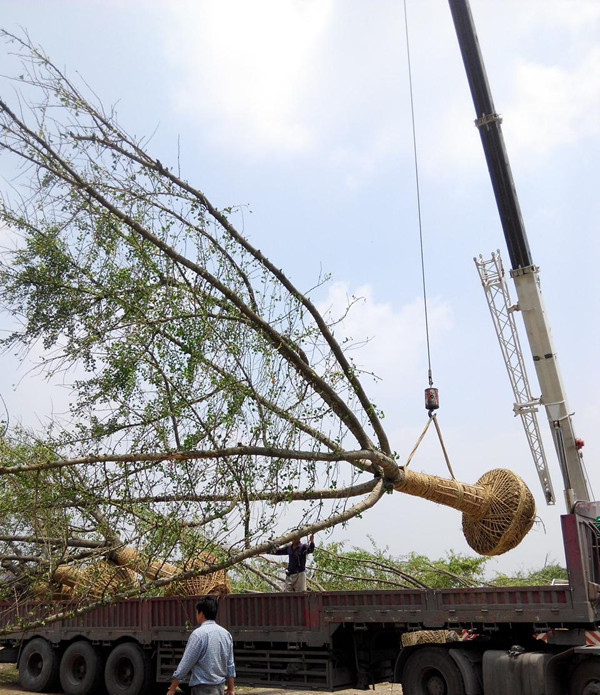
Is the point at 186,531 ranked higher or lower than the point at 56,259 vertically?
lower

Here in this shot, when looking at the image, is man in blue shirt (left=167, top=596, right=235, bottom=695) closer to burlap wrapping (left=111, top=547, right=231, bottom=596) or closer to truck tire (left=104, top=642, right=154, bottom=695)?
burlap wrapping (left=111, top=547, right=231, bottom=596)

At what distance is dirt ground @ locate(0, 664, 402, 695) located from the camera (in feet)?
35.1

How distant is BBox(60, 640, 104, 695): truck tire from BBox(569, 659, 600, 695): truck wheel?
23.0ft

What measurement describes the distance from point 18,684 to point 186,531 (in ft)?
23.1

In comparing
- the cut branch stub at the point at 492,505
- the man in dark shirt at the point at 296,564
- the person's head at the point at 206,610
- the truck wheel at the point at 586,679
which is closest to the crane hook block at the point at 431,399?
the cut branch stub at the point at 492,505

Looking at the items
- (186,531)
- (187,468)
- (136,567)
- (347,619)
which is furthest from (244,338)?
(347,619)

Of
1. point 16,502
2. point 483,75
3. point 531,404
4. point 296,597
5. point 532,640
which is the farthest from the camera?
point 531,404

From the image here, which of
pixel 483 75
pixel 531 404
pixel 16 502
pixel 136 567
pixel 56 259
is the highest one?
pixel 483 75

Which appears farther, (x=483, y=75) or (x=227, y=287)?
(x=483, y=75)

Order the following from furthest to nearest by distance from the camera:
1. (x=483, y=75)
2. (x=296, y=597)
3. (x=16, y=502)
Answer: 1. (x=483, y=75)
2. (x=296, y=597)
3. (x=16, y=502)

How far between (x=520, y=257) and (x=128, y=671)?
28.4ft

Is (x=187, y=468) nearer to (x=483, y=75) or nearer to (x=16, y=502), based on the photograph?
(x=16, y=502)

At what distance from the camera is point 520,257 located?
11312mm

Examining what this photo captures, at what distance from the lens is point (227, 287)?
8984mm
